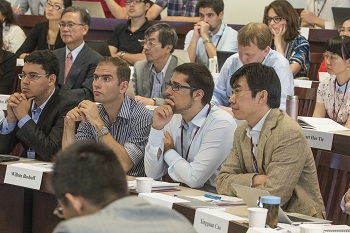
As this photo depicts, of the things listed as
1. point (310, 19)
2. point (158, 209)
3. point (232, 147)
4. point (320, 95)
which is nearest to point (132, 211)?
point (158, 209)

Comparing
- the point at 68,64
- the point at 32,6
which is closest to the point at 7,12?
the point at 32,6

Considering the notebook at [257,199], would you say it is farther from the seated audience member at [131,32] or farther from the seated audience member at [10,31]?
the seated audience member at [10,31]

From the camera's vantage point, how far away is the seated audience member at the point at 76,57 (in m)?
5.66

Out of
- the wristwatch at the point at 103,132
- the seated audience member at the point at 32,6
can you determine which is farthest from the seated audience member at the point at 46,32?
the wristwatch at the point at 103,132

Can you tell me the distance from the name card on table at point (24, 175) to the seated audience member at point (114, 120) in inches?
19.1

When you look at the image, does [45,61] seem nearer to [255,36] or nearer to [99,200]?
[255,36]

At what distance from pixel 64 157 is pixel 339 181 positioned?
1948 millimetres

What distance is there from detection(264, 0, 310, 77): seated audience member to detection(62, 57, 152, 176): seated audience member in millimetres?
2109

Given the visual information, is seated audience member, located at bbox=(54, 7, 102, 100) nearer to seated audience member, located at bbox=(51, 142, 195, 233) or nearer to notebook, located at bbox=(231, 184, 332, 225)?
notebook, located at bbox=(231, 184, 332, 225)

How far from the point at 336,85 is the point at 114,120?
1596 mm

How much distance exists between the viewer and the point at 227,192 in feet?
11.5

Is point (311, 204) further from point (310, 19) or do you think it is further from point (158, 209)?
point (310, 19)

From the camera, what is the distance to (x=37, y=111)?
4.48 meters

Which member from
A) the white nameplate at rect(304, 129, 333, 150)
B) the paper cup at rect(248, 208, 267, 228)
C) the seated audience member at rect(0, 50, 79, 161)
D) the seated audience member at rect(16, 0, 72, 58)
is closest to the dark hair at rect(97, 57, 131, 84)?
the seated audience member at rect(0, 50, 79, 161)
